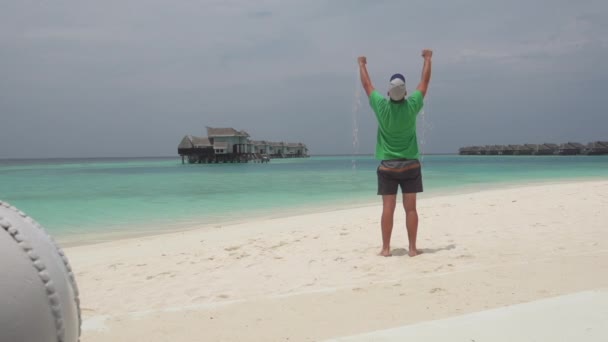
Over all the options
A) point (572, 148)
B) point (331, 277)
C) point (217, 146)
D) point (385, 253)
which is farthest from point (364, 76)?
point (572, 148)

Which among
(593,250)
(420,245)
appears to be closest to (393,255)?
(420,245)

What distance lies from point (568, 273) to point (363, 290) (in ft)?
6.23

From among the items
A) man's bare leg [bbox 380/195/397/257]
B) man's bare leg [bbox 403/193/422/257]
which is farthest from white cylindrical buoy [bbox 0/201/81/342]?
man's bare leg [bbox 403/193/422/257]

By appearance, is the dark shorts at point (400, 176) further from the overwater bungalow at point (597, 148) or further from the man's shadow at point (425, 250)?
the overwater bungalow at point (597, 148)

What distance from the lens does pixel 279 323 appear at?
138 inches

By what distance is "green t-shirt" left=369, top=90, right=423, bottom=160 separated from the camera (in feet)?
16.9

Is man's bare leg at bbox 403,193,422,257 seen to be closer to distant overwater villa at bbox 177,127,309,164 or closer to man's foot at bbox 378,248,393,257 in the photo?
man's foot at bbox 378,248,393,257

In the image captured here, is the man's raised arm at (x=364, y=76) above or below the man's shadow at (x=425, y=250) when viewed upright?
above

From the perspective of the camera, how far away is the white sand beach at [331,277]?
354 centimetres

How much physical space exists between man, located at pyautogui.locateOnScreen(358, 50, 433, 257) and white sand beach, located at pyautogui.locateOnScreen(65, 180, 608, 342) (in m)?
0.79

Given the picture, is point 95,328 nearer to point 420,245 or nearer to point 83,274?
point 83,274

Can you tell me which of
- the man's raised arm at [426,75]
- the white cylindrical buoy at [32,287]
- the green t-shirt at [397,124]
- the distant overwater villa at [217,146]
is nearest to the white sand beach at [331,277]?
the green t-shirt at [397,124]

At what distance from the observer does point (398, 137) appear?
5.26m

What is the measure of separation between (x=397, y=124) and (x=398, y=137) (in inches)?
6.3
